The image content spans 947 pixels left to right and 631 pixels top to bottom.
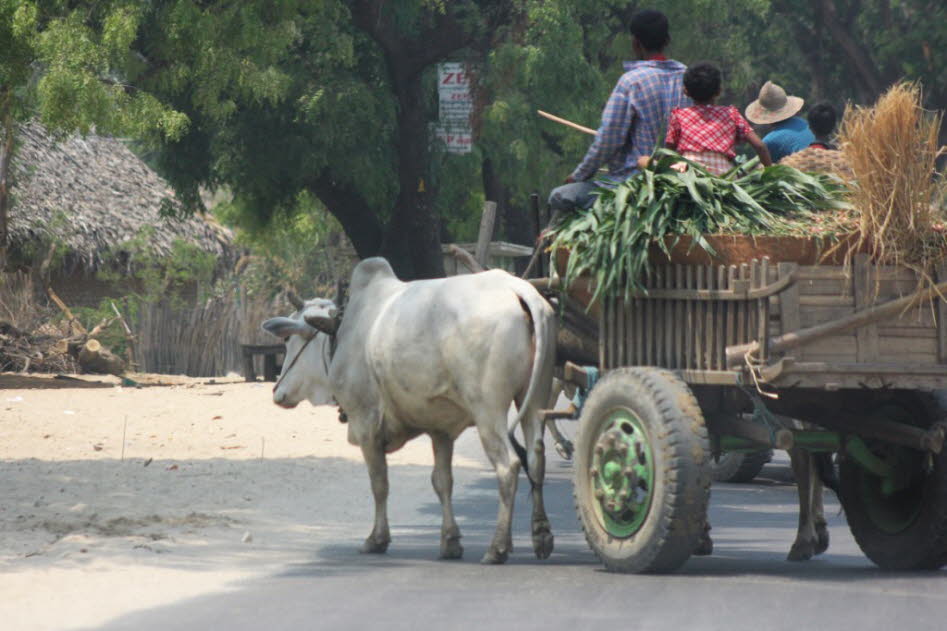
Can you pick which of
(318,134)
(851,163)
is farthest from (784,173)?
(318,134)

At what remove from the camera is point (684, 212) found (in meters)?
7.70

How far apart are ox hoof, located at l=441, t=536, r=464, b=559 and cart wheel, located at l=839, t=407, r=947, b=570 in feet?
6.78

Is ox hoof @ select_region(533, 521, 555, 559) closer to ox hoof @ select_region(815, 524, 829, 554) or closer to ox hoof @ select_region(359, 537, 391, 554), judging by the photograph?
ox hoof @ select_region(359, 537, 391, 554)

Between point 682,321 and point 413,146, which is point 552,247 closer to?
point 682,321

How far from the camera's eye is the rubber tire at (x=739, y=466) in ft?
42.1

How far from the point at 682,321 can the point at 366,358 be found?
2.26 m

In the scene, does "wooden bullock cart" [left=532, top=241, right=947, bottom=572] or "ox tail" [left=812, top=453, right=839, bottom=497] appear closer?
"wooden bullock cart" [left=532, top=241, right=947, bottom=572]

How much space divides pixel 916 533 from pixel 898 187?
5.95 feet

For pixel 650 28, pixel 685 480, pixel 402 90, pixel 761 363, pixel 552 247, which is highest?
pixel 402 90

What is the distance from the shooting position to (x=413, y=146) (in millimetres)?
21375

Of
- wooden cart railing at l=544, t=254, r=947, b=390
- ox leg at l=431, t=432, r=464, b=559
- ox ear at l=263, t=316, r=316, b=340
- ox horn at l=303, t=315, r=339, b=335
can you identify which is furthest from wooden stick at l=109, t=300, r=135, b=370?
wooden cart railing at l=544, t=254, r=947, b=390

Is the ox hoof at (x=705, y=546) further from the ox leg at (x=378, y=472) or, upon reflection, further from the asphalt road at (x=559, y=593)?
the ox leg at (x=378, y=472)

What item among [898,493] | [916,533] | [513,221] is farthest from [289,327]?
[513,221]

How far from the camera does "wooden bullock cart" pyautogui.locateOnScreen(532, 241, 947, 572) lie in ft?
23.9
